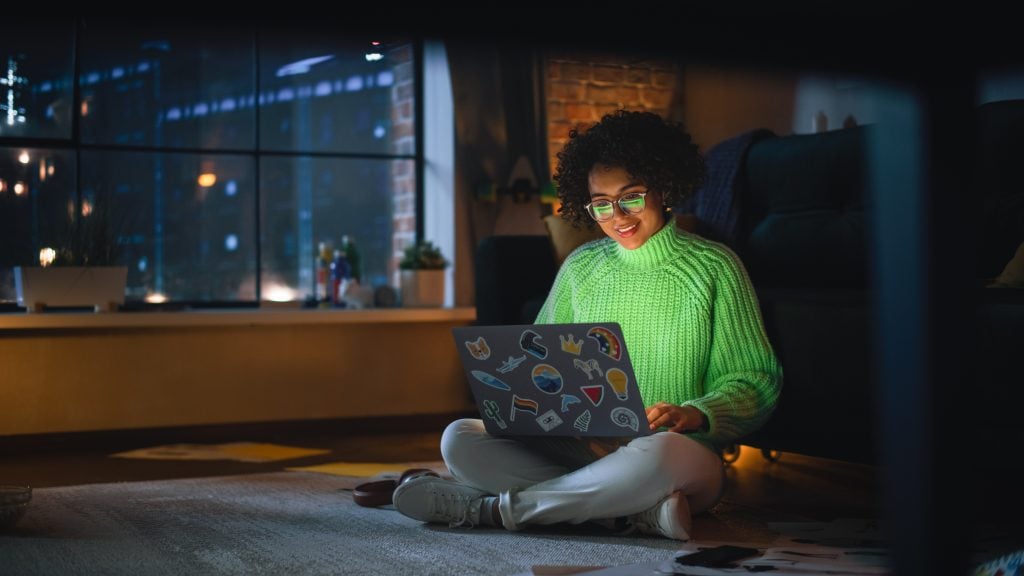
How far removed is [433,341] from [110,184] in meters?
1.43

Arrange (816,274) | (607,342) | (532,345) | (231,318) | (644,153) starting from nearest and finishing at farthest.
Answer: (607,342) → (532,345) → (644,153) → (816,274) → (231,318)

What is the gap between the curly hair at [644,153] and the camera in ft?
7.45

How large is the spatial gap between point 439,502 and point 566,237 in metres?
1.43

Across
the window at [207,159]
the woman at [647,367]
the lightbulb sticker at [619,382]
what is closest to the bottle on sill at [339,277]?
the window at [207,159]

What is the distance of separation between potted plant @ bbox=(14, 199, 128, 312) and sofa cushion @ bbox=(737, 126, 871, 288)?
2.28m

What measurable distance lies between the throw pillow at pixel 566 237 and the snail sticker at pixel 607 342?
1.59 metres

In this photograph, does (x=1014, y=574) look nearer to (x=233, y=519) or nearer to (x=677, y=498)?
(x=677, y=498)

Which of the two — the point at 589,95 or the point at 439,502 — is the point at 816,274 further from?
the point at 589,95

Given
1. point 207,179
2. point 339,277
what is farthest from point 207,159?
point 339,277

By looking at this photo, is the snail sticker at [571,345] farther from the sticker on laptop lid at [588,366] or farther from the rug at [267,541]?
the rug at [267,541]

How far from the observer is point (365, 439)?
4.23 meters

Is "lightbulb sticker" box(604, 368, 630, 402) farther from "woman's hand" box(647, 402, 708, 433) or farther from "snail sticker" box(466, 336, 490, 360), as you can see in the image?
"snail sticker" box(466, 336, 490, 360)

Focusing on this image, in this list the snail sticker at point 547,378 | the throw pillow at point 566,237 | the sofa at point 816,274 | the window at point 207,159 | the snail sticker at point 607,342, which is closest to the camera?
the snail sticker at point 607,342

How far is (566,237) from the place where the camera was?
3564 mm
